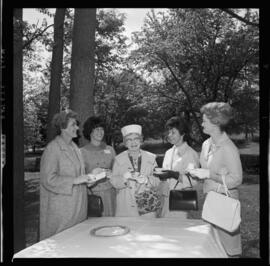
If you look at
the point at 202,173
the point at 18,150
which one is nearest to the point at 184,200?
the point at 202,173

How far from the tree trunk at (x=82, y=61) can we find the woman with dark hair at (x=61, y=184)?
1.14m

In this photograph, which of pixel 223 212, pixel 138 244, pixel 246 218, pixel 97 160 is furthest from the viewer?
pixel 246 218

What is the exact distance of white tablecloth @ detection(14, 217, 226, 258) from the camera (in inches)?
90.6

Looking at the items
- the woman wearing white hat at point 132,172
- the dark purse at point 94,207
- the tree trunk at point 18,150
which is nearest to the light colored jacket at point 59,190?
the dark purse at point 94,207

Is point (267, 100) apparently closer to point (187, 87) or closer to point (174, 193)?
point (174, 193)

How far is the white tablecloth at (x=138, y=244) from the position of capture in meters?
2.30

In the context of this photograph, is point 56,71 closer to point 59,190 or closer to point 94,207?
point 59,190

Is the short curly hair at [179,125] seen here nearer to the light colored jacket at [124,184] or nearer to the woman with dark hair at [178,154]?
the woman with dark hair at [178,154]

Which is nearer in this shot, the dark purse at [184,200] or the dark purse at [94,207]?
the dark purse at [184,200]

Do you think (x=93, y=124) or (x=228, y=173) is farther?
(x=93, y=124)

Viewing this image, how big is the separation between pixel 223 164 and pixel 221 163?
2 centimetres

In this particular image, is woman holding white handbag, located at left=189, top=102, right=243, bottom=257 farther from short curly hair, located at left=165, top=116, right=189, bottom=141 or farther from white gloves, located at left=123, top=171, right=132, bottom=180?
white gloves, located at left=123, top=171, right=132, bottom=180

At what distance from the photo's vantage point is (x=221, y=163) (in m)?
3.42

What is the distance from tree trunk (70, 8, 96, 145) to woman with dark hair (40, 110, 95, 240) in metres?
1.14
